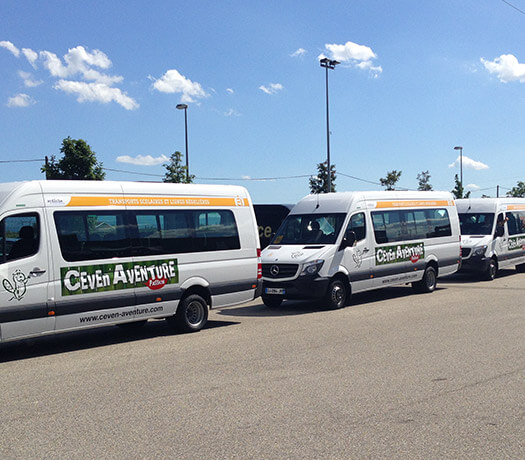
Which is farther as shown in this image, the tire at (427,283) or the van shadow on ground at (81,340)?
the tire at (427,283)

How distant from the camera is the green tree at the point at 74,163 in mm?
32719

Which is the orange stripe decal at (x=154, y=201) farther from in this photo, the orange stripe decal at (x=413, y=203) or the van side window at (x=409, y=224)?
the orange stripe decal at (x=413, y=203)

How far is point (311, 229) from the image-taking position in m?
14.0

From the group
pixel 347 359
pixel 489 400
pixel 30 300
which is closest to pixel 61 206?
pixel 30 300

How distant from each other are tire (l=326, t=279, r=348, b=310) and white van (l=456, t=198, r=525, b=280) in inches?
278

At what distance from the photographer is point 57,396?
6.58 metres

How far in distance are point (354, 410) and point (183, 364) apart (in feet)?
9.44

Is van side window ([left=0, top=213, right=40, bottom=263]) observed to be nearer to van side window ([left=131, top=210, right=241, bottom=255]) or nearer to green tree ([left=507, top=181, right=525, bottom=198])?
van side window ([left=131, top=210, right=241, bottom=255])

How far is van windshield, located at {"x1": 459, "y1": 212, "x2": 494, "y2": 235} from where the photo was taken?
65.6ft

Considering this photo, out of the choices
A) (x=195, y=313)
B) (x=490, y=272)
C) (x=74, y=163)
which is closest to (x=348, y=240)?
(x=195, y=313)

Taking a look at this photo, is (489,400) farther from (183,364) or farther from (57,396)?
(57,396)

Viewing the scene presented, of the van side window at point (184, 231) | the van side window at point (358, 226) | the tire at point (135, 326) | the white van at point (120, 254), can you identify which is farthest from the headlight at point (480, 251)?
the tire at point (135, 326)

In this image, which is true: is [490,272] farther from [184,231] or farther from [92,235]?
[92,235]

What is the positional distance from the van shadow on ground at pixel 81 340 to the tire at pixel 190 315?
0.19 m
